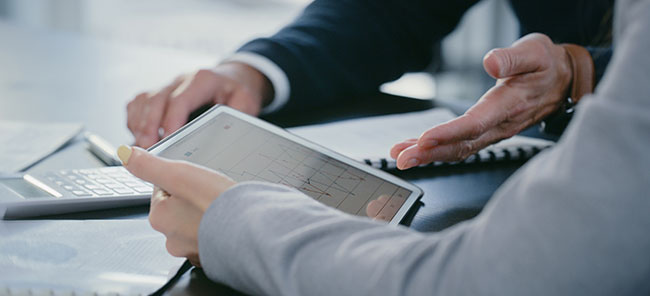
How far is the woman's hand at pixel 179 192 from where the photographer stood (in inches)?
15.6

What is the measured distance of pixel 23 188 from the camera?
0.54 metres

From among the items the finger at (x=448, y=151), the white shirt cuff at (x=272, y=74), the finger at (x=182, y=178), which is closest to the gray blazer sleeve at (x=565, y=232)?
the finger at (x=182, y=178)

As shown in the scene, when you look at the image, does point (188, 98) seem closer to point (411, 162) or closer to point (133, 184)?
point (133, 184)

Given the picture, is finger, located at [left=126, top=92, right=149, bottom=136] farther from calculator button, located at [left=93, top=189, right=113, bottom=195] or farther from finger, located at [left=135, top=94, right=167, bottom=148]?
calculator button, located at [left=93, top=189, right=113, bottom=195]

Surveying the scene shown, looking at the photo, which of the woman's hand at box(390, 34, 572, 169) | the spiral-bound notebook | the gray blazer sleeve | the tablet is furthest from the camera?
the spiral-bound notebook

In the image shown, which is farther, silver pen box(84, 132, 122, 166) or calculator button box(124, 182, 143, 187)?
silver pen box(84, 132, 122, 166)

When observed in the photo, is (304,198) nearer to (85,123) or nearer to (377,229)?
(377,229)

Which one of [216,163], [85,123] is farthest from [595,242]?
[85,123]

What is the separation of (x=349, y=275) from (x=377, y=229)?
4cm

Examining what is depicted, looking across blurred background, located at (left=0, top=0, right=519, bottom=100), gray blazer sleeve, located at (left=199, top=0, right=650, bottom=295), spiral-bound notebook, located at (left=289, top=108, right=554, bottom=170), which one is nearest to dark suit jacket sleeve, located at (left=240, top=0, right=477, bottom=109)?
spiral-bound notebook, located at (left=289, top=108, right=554, bottom=170)

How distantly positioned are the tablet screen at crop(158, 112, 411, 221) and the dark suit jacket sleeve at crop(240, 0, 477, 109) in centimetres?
38

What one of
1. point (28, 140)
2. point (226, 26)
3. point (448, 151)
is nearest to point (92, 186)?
point (28, 140)

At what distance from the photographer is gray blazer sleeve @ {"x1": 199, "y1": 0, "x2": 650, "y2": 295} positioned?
272mm

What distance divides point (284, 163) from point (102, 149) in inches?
11.1
